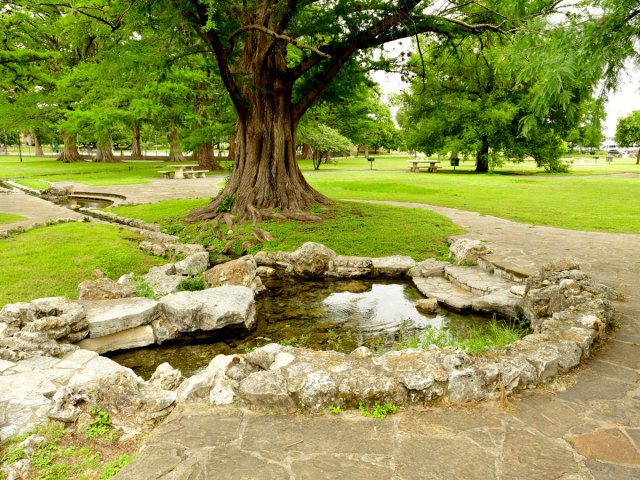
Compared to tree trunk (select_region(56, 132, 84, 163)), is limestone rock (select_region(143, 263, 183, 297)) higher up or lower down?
lower down

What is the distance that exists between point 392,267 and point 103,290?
5.14m

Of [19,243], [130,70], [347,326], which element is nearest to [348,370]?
[347,326]

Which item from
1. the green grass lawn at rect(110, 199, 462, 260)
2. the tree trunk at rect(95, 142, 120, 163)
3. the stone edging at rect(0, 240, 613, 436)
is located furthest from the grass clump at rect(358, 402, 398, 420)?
the tree trunk at rect(95, 142, 120, 163)

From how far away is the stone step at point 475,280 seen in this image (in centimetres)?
700

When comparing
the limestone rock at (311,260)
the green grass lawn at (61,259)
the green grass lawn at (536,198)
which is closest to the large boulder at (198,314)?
the green grass lawn at (61,259)

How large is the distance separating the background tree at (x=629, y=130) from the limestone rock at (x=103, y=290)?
65.4 metres

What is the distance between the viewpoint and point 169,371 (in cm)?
418

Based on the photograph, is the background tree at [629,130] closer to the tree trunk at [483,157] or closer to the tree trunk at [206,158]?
the tree trunk at [483,157]

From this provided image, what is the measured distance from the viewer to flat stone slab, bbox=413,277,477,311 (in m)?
6.74

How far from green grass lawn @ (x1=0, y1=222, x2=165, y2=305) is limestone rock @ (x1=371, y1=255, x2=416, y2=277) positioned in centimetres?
450

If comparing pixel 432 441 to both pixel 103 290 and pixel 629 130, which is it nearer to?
pixel 103 290

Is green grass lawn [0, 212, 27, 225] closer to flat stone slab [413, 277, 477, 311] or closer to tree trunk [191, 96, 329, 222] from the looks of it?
tree trunk [191, 96, 329, 222]

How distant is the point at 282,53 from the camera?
488 inches

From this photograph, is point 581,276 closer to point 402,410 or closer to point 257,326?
point 402,410
